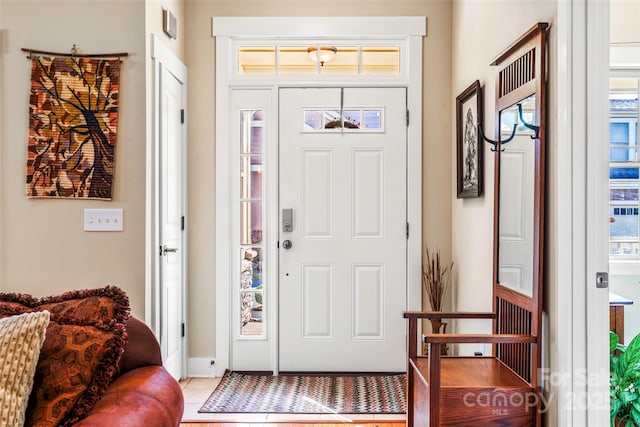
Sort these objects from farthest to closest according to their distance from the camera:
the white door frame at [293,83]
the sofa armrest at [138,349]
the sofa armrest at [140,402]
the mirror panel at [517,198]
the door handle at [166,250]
→ 1. the white door frame at [293,83]
2. the door handle at [166,250]
3. the mirror panel at [517,198]
4. the sofa armrest at [138,349]
5. the sofa armrest at [140,402]

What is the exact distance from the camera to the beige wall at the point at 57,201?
293cm

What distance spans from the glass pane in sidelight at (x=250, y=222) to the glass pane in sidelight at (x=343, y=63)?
3.50 feet

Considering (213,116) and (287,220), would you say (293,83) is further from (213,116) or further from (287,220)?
(287,220)

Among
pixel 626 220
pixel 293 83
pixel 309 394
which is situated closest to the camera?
pixel 626 220

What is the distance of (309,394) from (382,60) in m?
2.32

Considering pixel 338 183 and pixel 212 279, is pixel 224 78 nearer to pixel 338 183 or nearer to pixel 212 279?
pixel 338 183

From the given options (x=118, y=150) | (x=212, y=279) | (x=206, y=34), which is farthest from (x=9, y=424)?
(x=206, y=34)

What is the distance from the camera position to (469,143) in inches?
128

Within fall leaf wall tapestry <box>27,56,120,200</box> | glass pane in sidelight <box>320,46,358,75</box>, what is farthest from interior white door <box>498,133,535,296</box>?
fall leaf wall tapestry <box>27,56,120,200</box>

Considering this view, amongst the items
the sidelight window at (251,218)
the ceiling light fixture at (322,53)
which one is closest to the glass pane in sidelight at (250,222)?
the sidelight window at (251,218)

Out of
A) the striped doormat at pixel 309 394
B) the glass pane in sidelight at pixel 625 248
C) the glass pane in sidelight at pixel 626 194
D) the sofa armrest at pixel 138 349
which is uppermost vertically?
the glass pane in sidelight at pixel 626 194

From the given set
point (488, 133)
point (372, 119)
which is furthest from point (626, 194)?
point (372, 119)

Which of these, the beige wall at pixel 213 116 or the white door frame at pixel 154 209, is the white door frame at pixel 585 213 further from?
the white door frame at pixel 154 209

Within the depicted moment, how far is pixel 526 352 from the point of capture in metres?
2.21
